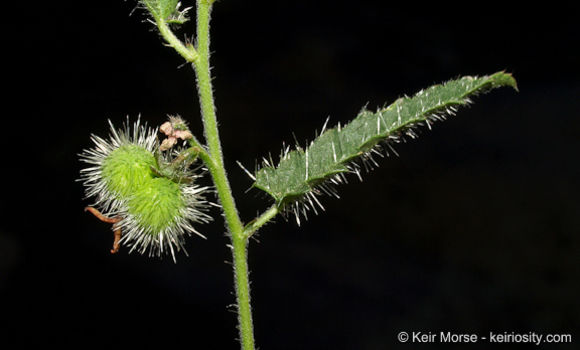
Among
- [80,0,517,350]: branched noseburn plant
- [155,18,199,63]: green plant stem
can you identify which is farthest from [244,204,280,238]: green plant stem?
[155,18,199,63]: green plant stem

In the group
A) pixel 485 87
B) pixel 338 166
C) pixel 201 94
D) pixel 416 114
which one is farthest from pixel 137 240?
pixel 485 87

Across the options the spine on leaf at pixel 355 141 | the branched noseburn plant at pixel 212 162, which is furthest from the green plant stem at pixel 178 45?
the spine on leaf at pixel 355 141

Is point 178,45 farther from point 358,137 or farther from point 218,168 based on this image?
point 358,137

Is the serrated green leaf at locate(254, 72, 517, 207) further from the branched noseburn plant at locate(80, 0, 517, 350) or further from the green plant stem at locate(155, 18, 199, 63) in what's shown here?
the green plant stem at locate(155, 18, 199, 63)

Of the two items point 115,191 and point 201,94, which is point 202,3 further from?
point 115,191

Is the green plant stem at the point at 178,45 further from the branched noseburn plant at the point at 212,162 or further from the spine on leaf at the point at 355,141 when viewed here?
the spine on leaf at the point at 355,141

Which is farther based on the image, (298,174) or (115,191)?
(115,191)
